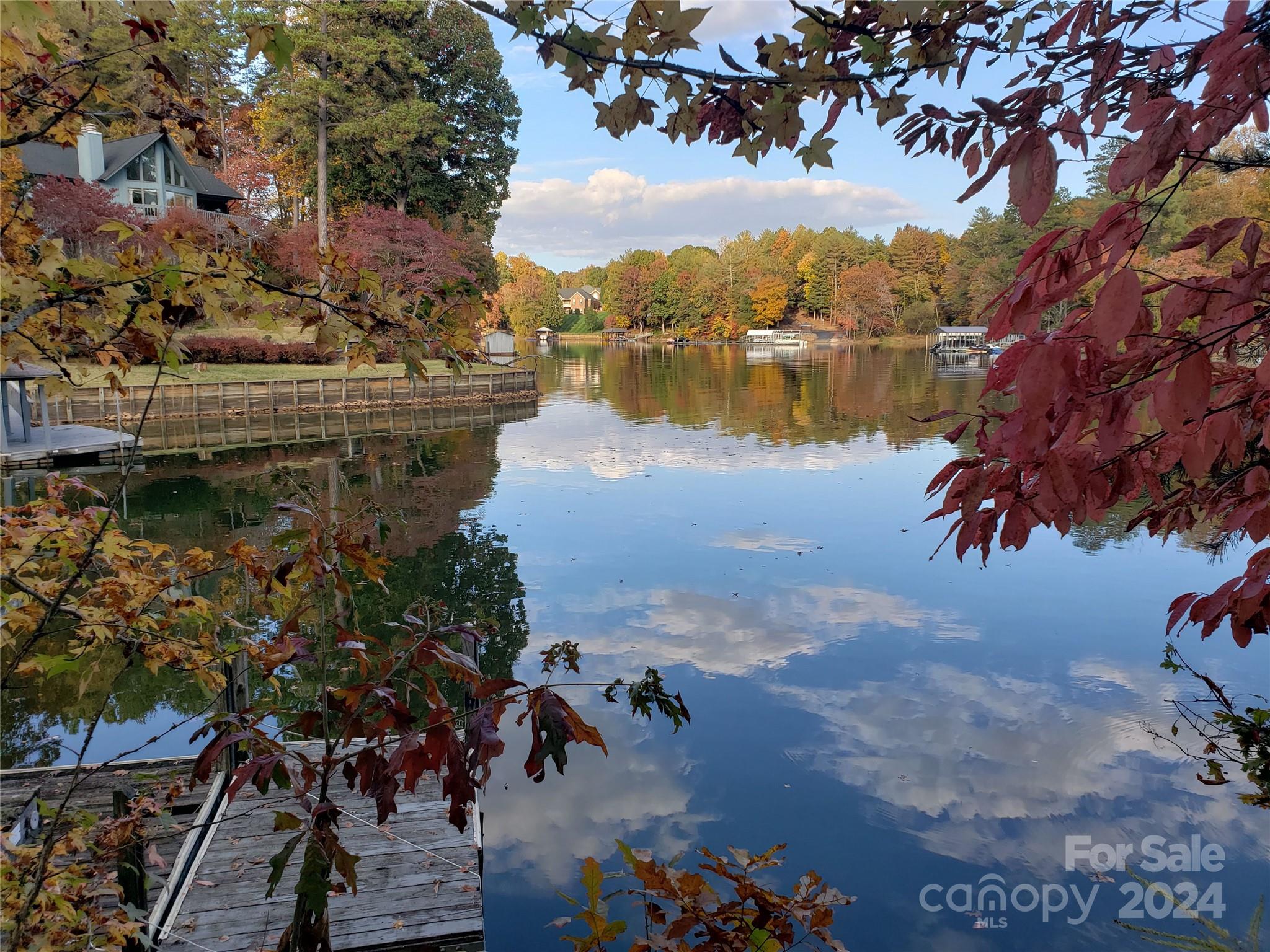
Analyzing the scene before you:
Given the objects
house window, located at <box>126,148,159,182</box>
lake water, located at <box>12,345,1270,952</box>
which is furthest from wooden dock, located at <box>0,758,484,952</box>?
house window, located at <box>126,148,159,182</box>

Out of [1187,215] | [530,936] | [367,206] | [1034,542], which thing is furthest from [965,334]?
[530,936]

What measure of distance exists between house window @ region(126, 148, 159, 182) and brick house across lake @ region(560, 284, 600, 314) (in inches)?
3272

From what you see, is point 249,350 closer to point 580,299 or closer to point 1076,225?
point 1076,225

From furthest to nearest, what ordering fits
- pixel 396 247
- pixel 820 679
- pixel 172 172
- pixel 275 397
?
pixel 172 172 < pixel 396 247 < pixel 275 397 < pixel 820 679

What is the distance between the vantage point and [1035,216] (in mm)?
1165

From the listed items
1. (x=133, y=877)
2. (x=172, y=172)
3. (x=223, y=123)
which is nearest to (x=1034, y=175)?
(x=133, y=877)

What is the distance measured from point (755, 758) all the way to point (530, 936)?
2.25 m

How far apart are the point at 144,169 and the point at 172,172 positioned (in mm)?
1102

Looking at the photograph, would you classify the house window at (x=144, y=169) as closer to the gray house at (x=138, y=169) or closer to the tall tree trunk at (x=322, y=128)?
the gray house at (x=138, y=169)

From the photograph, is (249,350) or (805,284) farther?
(805,284)

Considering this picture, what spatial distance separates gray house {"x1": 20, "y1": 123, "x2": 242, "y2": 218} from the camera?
3080cm

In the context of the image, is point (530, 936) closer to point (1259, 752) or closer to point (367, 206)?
point (1259, 752)

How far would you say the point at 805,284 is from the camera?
82.1 m

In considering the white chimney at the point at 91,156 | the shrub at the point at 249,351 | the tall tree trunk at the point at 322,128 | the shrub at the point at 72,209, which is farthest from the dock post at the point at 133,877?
the white chimney at the point at 91,156
